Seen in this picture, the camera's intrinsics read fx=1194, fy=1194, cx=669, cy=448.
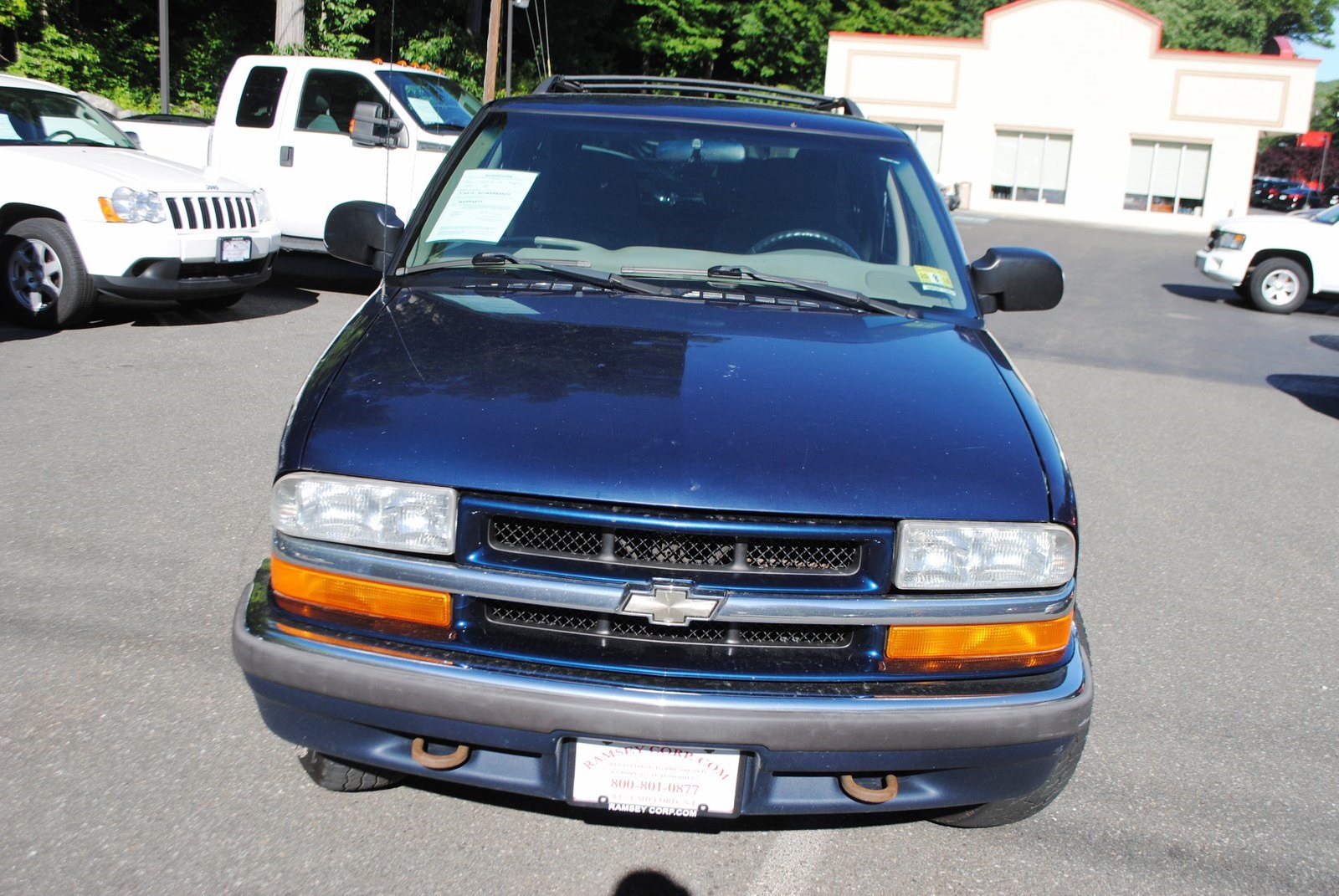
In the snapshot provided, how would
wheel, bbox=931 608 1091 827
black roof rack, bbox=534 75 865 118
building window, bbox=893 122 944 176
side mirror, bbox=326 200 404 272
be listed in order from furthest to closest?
1. building window, bbox=893 122 944 176
2. black roof rack, bbox=534 75 865 118
3. side mirror, bbox=326 200 404 272
4. wheel, bbox=931 608 1091 827

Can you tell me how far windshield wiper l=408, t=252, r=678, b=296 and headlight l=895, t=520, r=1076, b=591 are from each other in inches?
48.4

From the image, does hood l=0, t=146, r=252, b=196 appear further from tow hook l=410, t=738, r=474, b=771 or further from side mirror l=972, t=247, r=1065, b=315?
tow hook l=410, t=738, r=474, b=771

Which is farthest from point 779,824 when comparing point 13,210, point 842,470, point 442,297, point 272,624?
point 13,210

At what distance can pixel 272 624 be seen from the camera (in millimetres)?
2514

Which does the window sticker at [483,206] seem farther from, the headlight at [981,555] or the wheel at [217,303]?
the wheel at [217,303]

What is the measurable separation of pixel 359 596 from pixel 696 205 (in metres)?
1.85

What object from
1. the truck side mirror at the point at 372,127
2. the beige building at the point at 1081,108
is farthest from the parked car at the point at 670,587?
the beige building at the point at 1081,108

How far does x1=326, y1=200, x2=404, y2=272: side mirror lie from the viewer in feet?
12.8

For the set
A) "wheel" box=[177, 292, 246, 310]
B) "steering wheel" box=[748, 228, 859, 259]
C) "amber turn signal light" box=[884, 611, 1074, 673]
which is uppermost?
"steering wheel" box=[748, 228, 859, 259]

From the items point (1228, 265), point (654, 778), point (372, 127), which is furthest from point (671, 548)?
→ point (1228, 265)

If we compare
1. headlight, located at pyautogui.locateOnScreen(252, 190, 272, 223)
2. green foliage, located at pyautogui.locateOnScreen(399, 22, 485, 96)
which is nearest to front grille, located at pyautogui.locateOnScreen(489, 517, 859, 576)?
headlight, located at pyautogui.locateOnScreen(252, 190, 272, 223)

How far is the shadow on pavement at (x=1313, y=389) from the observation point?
9422 millimetres

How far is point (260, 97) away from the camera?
1112cm

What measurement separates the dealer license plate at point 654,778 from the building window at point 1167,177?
40.4m
